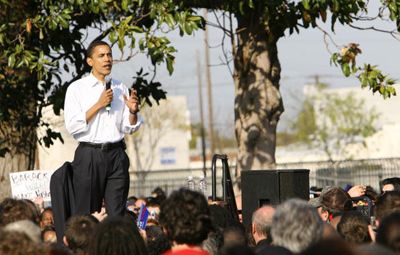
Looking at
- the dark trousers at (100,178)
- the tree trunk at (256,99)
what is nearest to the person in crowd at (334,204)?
the dark trousers at (100,178)

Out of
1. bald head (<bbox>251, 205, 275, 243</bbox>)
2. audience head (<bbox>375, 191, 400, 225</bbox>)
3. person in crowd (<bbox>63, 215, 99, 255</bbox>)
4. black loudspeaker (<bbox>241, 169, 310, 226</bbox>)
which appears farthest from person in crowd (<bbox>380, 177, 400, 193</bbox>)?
person in crowd (<bbox>63, 215, 99, 255</bbox>)

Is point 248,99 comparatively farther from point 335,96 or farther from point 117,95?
point 335,96

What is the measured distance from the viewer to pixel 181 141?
9519 cm

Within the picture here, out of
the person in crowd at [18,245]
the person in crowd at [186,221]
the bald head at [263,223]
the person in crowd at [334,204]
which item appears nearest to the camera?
the person in crowd at [18,245]

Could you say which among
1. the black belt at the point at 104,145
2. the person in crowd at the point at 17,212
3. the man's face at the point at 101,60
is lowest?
the person in crowd at the point at 17,212

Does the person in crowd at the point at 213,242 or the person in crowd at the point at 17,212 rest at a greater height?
the person in crowd at the point at 17,212

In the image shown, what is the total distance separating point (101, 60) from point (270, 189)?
111 inches

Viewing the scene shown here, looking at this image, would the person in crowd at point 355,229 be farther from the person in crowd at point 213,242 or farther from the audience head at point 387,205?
the person in crowd at point 213,242

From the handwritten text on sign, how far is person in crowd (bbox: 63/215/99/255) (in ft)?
23.8

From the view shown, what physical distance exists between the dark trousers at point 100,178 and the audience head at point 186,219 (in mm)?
3240

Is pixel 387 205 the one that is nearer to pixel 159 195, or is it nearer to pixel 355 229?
pixel 355 229

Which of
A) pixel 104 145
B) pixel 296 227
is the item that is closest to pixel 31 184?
pixel 104 145

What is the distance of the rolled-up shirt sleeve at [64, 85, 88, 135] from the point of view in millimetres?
10227

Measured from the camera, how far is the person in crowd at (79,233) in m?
8.38
